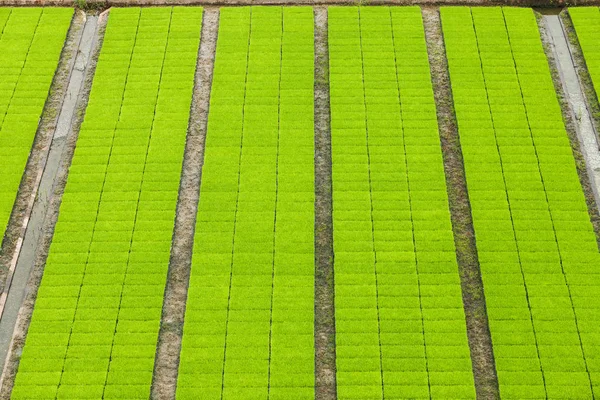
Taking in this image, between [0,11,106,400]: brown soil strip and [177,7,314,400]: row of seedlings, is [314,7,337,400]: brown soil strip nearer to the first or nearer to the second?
[177,7,314,400]: row of seedlings

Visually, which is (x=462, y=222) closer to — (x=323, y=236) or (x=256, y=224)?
(x=323, y=236)

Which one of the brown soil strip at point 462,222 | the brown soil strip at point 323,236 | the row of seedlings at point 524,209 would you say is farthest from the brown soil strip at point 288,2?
the brown soil strip at point 323,236

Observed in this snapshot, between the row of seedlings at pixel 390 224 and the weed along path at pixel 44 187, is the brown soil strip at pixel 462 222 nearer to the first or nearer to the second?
the row of seedlings at pixel 390 224

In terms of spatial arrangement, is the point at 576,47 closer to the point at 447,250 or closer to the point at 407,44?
the point at 407,44

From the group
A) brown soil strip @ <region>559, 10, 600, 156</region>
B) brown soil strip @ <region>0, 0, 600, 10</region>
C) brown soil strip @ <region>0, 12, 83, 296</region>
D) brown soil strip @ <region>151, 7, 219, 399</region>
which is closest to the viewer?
brown soil strip @ <region>151, 7, 219, 399</region>

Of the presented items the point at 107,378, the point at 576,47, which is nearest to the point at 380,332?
the point at 107,378

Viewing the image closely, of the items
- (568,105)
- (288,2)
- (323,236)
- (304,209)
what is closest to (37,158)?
(304,209)

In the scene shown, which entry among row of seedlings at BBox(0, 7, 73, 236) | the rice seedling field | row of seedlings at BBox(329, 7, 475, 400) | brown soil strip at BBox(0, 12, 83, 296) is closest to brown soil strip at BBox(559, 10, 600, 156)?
the rice seedling field
